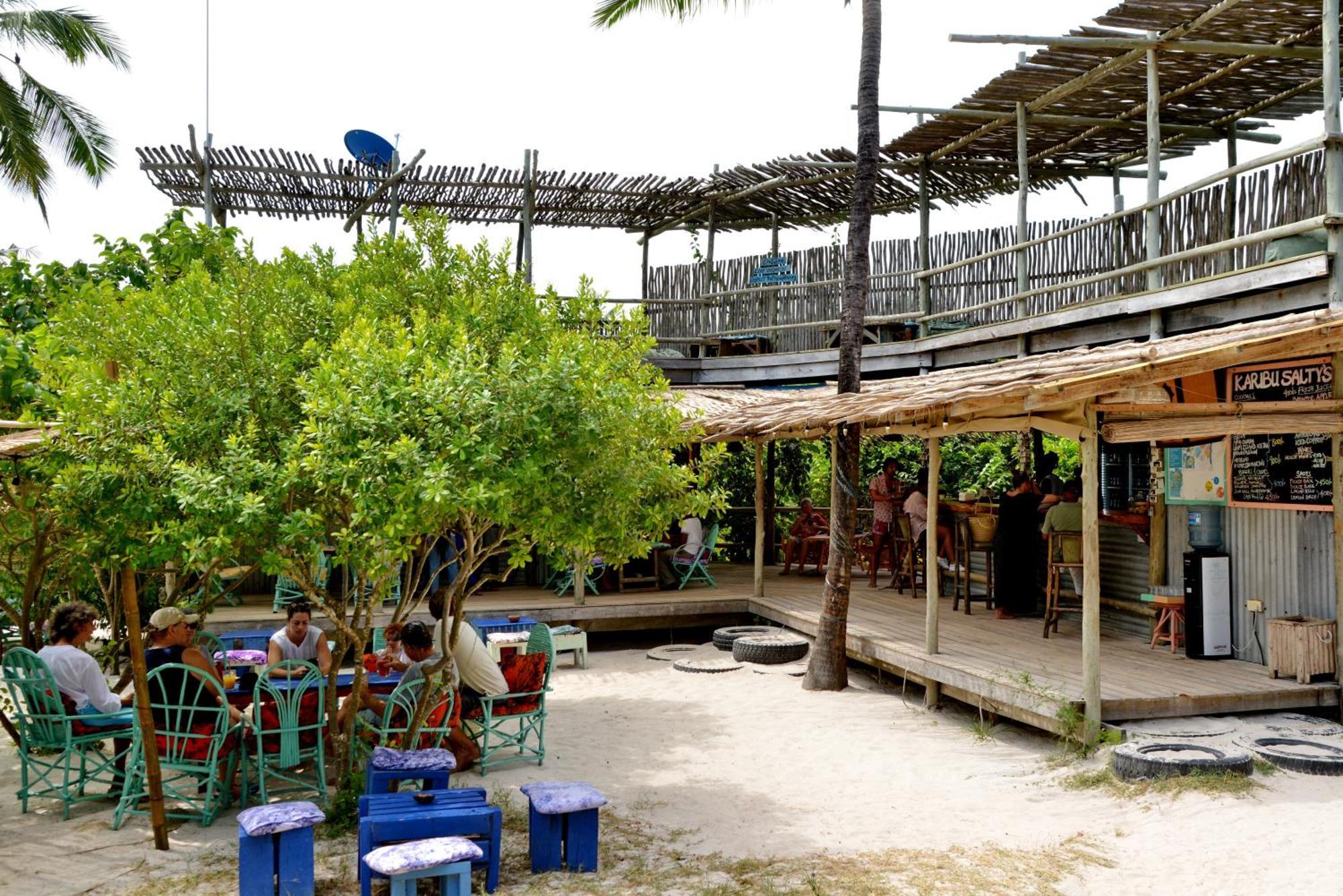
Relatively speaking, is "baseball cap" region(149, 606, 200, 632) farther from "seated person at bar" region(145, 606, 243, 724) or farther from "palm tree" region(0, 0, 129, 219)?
"palm tree" region(0, 0, 129, 219)

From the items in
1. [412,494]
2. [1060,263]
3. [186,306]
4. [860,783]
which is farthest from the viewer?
[1060,263]

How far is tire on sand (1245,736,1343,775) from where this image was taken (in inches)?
249

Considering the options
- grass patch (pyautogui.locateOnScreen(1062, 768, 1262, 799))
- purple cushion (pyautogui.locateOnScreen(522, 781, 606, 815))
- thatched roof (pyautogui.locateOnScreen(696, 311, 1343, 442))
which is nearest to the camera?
purple cushion (pyautogui.locateOnScreen(522, 781, 606, 815))

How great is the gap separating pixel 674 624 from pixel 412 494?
341 inches

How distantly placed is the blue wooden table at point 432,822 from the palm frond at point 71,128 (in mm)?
15356

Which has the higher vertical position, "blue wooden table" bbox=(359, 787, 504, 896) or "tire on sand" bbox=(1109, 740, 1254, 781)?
"blue wooden table" bbox=(359, 787, 504, 896)

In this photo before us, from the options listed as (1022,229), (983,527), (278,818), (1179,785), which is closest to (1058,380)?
(1179,785)

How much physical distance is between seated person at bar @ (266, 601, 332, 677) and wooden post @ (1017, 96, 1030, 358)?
8.02 metres

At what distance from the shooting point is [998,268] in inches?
553

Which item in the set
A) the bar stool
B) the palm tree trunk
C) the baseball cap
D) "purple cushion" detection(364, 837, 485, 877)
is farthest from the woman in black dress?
the baseball cap

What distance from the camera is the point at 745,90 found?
17.4 m

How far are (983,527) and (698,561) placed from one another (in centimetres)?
409

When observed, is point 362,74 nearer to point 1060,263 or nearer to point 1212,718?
point 1060,263

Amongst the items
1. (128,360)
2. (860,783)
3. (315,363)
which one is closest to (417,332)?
(315,363)
